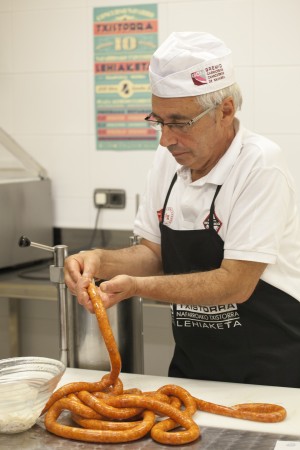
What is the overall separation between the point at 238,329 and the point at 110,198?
1605mm

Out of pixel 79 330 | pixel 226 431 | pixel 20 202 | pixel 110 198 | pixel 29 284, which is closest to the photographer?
pixel 226 431

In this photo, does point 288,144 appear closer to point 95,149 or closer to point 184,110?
point 95,149

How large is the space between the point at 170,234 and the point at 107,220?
146 centimetres

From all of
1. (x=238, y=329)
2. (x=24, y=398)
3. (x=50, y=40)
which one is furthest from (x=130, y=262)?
(x=50, y=40)

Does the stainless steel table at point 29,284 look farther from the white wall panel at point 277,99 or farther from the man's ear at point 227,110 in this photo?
the man's ear at point 227,110

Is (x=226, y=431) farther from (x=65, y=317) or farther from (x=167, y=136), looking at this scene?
(x=167, y=136)

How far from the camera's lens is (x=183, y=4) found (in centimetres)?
332

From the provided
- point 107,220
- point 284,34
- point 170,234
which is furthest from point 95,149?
point 170,234

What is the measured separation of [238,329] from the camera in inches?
81.5

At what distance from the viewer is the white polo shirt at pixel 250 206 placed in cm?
197

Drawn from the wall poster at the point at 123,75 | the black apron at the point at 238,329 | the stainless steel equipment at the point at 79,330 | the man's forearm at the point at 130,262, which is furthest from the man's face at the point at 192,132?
the wall poster at the point at 123,75

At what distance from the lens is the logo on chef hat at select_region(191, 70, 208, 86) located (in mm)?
1970

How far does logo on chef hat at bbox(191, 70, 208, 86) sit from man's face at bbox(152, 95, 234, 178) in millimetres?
47

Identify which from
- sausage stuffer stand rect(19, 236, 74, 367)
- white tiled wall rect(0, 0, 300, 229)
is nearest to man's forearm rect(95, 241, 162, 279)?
sausage stuffer stand rect(19, 236, 74, 367)
